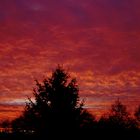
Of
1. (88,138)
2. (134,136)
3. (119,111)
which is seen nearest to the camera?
(88,138)

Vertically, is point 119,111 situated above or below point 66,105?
above

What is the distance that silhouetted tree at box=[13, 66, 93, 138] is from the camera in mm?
27531

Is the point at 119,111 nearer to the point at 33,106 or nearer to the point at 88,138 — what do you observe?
the point at 88,138

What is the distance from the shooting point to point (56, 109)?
2759 cm

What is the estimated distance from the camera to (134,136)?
33656 mm

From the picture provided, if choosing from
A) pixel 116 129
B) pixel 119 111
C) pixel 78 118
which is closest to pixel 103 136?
pixel 116 129

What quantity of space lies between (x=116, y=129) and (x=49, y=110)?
824cm

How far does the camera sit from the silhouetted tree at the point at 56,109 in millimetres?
27531

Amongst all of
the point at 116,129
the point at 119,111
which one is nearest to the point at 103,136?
the point at 116,129

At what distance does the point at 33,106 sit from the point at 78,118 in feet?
A: 11.4

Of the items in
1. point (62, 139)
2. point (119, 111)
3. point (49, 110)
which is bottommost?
point (62, 139)

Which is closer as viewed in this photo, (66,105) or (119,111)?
(66,105)

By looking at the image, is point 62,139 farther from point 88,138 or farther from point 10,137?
point 10,137

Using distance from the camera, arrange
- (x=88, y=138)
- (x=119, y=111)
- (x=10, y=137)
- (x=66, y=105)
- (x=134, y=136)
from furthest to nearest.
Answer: (x=119, y=111) → (x=10, y=137) → (x=134, y=136) → (x=88, y=138) → (x=66, y=105)
